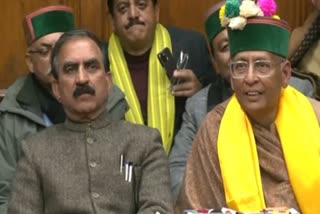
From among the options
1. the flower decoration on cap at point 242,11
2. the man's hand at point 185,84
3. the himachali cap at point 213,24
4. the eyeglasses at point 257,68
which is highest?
the flower decoration on cap at point 242,11

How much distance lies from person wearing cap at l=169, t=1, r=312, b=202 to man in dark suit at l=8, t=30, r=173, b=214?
249mm

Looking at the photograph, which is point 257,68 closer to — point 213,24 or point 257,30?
point 257,30

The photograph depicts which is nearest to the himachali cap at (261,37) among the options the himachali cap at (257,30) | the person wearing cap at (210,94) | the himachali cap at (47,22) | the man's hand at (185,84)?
the himachali cap at (257,30)

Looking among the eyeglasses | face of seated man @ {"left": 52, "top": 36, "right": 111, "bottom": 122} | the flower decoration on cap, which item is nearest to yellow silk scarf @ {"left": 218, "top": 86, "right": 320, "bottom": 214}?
the eyeglasses

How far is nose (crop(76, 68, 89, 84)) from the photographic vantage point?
2.40m

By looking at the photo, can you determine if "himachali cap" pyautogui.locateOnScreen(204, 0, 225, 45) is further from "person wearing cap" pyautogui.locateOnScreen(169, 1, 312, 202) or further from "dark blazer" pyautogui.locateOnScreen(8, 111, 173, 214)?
"dark blazer" pyautogui.locateOnScreen(8, 111, 173, 214)

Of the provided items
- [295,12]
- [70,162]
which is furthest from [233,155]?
[295,12]

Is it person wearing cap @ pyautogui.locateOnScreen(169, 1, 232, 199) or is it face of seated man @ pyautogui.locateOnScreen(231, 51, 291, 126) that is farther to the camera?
person wearing cap @ pyautogui.locateOnScreen(169, 1, 232, 199)

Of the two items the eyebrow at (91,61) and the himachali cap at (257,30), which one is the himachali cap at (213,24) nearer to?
the himachali cap at (257,30)

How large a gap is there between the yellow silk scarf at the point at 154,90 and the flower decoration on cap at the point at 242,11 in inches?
21.8

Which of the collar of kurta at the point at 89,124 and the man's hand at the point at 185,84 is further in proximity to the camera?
the man's hand at the point at 185,84

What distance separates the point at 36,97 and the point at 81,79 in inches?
16.3

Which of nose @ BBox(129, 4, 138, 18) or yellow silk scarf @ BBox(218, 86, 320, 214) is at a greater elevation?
nose @ BBox(129, 4, 138, 18)

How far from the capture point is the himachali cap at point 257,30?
2.40 metres
